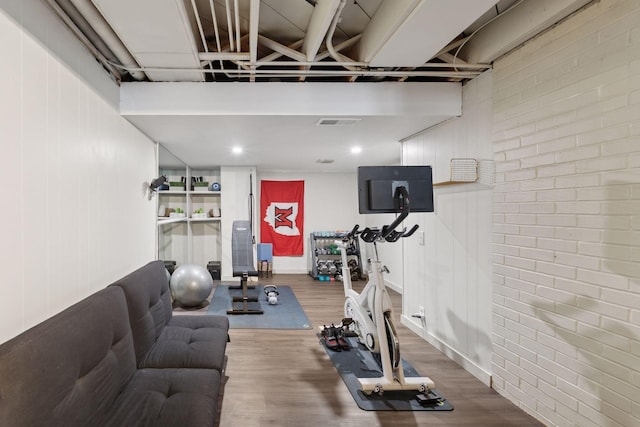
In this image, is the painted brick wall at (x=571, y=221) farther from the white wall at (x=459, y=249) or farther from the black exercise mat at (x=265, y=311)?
the black exercise mat at (x=265, y=311)

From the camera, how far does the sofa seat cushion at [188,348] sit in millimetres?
2150

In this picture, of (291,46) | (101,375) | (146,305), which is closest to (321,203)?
(291,46)

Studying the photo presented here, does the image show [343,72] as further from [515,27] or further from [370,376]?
[370,376]

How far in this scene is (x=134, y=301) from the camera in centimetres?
218

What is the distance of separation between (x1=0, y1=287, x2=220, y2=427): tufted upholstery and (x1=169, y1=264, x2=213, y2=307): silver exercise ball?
261 centimetres

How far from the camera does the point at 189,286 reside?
15.0 feet

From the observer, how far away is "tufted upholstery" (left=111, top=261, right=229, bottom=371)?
216 centimetres

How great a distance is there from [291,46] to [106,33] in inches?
47.9

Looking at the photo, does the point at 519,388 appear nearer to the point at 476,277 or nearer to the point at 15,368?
the point at 476,277

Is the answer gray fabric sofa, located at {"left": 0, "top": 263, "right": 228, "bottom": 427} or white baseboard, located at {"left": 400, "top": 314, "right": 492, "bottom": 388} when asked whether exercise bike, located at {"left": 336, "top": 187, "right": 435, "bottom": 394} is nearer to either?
white baseboard, located at {"left": 400, "top": 314, "right": 492, "bottom": 388}

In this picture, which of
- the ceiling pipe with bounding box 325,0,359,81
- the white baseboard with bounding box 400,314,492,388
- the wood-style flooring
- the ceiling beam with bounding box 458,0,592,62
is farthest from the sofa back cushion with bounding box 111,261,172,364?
the ceiling beam with bounding box 458,0,592,62

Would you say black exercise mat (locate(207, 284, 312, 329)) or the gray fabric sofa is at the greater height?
the gray fabric sofa

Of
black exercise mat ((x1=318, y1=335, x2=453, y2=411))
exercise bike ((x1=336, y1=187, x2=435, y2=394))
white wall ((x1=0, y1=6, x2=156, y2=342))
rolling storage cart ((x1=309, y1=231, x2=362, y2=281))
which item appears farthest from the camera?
Result: rolling storage cart ((x1=309, y1=231, x2=362, y2=281))

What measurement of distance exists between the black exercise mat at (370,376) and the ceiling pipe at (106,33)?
294 centimetres
